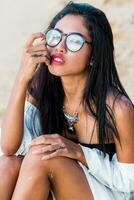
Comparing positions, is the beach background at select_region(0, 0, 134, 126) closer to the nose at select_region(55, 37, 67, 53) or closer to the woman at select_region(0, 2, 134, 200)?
the woman at select_region(0, 2, 134, 200)

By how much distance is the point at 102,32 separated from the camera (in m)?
2.85

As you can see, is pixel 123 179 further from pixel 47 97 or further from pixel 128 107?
pixel 47 97

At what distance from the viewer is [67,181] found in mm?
2752

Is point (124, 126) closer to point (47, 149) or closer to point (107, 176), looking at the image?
point (107, 176)

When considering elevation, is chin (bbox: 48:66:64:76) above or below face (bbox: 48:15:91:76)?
below

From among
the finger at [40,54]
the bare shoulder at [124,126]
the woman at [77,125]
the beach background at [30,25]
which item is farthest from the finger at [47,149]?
the beach background at [30,25]

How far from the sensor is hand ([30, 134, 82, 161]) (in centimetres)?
274

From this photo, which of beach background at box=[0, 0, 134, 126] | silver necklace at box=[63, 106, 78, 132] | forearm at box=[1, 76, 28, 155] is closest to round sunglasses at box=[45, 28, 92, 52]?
forearm at box=[1, 76, 28, 155]

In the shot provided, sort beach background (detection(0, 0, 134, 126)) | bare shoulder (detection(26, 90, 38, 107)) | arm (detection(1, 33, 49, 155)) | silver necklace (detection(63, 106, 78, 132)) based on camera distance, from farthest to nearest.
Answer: beach background (detection(0, 0, 134, 126)) → bare shoulder (detection(26, 90, 38, 107)) → silver necklace (detection(63, 106, 78, 132)) → arm (detection(1, 33, 49, 155))

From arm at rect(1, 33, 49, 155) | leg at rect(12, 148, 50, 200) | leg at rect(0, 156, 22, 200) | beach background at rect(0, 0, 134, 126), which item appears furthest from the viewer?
beach background at rect(0, 0, 134, 126)

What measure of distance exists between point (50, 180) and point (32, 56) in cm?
59

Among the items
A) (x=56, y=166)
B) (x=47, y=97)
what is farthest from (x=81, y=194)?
(x=47, y=97)

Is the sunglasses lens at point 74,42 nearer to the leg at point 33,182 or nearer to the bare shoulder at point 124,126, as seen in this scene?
the bare shoulder at point 124,126

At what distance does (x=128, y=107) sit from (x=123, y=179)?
1.08 ft
